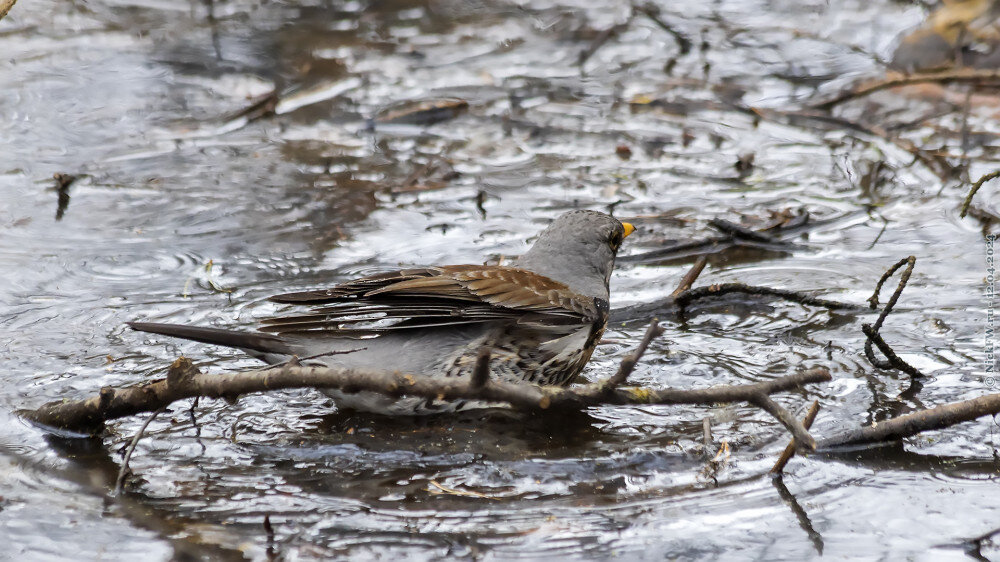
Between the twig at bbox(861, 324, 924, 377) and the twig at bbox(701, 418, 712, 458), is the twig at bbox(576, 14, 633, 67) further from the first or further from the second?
the twig at bbox(701, 418, 712, 458)

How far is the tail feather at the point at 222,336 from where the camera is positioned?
4.25m

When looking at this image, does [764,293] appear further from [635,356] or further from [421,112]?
[421,112]

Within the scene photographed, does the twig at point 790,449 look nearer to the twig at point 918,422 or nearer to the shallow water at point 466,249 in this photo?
the shallow water at point 466,249

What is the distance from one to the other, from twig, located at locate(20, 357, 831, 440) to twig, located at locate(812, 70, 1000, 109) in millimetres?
5937

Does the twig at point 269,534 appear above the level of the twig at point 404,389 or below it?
below

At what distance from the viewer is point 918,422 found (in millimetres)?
4254

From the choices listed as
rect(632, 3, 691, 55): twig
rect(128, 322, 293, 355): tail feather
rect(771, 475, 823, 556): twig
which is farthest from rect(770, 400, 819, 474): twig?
rect(632, 3, 691, 55): twig

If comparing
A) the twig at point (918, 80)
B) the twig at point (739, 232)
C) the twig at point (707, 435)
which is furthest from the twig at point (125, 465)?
the twig at point (918, 80)

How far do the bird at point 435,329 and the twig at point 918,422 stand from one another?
1.28 meters

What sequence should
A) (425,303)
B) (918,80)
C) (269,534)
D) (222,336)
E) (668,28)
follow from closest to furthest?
(269,534) → (222,336) → (425,303) → (918,80) → (668,28)

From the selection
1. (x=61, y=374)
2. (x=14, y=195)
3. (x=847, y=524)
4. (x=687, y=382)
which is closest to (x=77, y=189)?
(x=14, y=195)

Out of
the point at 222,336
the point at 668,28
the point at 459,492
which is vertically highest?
the point at 668,28

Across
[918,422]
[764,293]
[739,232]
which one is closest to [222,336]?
[918,422]

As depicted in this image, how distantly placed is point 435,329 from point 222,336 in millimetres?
953
